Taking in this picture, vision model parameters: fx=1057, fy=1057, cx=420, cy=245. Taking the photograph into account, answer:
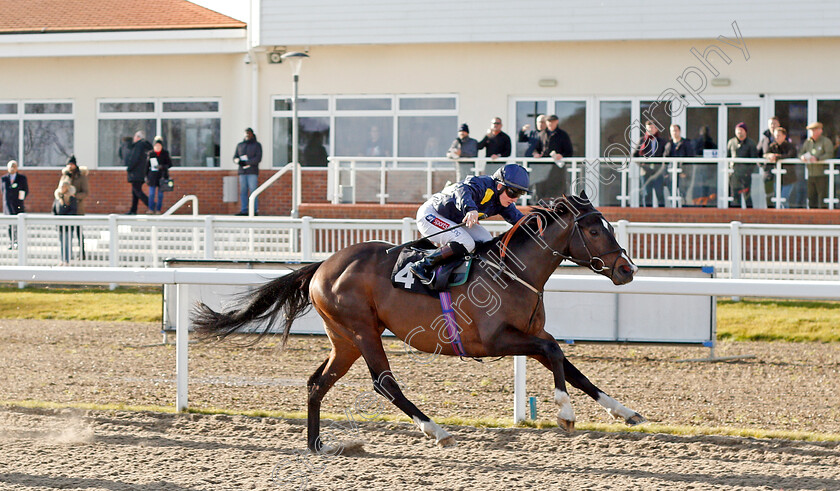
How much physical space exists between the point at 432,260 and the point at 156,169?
44.5 feet

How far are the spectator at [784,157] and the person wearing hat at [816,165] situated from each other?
178mm

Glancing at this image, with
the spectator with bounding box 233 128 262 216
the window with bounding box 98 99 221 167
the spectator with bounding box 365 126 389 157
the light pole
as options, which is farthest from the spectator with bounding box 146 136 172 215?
the spectator with bounding box 365 126 389 157

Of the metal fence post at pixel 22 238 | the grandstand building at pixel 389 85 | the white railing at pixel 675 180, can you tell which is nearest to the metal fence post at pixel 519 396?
the white railing at pixel 675 180

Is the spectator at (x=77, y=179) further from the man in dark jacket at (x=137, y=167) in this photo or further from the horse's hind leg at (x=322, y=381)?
the horse's hind leg at (x=322, y=381)

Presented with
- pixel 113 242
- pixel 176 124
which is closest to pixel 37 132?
pixel 176 124

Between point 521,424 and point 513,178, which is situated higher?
point 513,178

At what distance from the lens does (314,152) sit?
1966 centimetres

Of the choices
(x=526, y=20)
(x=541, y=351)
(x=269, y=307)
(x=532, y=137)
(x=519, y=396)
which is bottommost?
(x=519, y=396)

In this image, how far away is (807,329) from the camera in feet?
36.2

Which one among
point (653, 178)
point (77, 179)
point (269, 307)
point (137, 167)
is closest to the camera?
point (269, 307)

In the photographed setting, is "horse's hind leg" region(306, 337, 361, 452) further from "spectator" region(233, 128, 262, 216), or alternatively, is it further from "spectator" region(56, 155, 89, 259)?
"spectator" region(233, 128, 262, 216)

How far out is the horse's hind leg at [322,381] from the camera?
18.8ft

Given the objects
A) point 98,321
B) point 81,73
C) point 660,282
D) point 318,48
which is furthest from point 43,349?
point 81,73

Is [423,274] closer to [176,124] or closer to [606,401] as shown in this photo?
[606,401]
